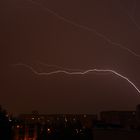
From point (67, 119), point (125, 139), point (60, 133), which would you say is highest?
point (67, 119)

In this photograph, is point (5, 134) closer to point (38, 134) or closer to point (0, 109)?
point (0, 109)

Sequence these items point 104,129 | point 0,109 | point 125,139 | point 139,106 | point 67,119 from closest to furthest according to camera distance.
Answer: point 125,139 < point 104,129 < point 139,106 < point 0,109 < point 67,119

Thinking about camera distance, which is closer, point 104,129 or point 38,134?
point 104,129

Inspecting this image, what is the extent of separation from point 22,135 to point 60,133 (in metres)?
1.93

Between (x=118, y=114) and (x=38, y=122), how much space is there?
652 cm

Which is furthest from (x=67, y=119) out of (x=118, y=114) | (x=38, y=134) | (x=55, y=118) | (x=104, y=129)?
(x=104, y=129)

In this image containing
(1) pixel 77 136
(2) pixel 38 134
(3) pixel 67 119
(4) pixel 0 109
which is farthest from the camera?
(3) pixel 67 119

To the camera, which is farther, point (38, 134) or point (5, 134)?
point (38, 134)

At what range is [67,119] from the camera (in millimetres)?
21641

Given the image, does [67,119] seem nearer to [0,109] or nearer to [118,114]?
[118,114]

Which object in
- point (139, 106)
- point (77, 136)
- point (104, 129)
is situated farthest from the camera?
Answer: point (77, 136)

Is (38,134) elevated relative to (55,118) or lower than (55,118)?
lower

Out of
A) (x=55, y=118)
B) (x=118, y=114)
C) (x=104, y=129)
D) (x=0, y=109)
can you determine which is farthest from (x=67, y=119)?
(x=104, y=129)

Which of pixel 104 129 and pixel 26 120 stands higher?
pixel 26 120
